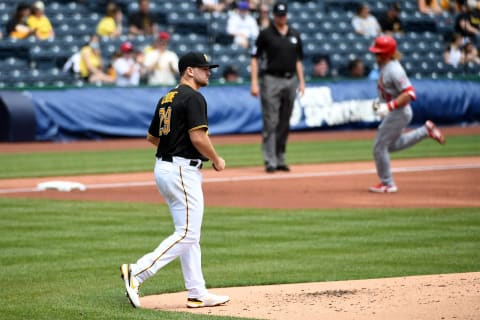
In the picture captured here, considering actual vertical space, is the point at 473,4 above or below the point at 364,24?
above

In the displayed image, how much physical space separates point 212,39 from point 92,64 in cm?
371

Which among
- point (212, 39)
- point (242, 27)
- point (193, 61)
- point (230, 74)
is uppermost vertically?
point (193, 61)

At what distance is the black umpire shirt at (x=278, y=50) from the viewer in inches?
653

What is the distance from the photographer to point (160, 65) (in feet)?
78.0

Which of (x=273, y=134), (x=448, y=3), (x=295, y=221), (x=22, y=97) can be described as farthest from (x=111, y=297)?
(x=448, y=3)

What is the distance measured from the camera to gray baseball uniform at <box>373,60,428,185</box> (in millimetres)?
13398

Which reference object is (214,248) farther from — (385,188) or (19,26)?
(19,26)

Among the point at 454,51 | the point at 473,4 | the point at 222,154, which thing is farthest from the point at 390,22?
the point at 222,154

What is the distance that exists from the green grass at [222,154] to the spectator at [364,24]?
6.89 metres

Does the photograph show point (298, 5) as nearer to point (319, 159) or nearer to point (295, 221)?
point (319, 159)

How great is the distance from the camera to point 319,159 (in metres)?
19.2

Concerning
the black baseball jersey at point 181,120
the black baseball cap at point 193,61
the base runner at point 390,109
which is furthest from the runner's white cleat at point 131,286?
the base runner at point 390,109

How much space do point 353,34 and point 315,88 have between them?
494cm

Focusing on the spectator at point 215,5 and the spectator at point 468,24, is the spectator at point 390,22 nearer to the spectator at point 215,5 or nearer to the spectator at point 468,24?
the spectator at point 468,24
